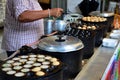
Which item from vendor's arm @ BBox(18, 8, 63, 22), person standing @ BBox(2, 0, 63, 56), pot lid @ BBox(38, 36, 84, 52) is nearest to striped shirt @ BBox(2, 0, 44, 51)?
person standing @ BBox(2, 0, 63, 56)

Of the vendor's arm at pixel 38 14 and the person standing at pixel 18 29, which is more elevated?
the vendor's arm at pixel 38 14

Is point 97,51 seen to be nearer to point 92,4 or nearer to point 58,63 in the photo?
point 58,63

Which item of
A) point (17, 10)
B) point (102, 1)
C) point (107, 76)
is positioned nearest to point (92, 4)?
point (102, 1)

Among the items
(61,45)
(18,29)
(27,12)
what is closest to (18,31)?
(18,29)

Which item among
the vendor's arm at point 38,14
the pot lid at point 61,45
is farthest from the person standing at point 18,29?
the pot lid at point 61,45

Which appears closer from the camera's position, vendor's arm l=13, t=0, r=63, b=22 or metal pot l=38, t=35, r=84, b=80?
metal pot l=38, t=35, r=84, b=80

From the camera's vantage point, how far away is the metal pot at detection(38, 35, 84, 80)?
981 millimetres

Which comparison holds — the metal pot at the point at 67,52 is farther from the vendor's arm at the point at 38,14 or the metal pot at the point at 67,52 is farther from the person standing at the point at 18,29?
the person standing at the point at 18,29

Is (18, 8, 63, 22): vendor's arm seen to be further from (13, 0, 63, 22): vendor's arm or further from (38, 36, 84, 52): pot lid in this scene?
(38, 36, 84, 52): pot lid

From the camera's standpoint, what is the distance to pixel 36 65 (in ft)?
2.94

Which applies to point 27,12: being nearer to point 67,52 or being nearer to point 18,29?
point 18,29

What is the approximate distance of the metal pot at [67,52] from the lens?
981mm

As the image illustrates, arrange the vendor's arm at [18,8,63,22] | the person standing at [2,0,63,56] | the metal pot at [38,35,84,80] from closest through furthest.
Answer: the metal pot at [38,35,84,80], the vendor's arm at [18,8,63,22], the person standing at [2,0,63,56]

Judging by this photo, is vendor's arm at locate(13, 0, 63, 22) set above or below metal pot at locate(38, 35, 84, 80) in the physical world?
above
